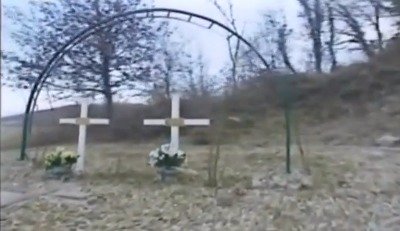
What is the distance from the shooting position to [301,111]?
1.29 meters

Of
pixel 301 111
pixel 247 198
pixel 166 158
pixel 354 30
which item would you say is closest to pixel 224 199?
pixel 247 198

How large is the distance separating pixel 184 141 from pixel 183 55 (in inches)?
9.1

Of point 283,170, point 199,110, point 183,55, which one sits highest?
point 183,55

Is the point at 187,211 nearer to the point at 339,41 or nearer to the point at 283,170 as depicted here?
the point at 283,170

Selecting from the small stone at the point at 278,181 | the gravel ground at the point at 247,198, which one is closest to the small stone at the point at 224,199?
the gravel ground at the point at 247,198

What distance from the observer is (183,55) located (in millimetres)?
1344

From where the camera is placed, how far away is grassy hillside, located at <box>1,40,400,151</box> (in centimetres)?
126

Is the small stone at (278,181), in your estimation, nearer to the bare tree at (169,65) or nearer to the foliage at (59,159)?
the bare tree at (169,65)

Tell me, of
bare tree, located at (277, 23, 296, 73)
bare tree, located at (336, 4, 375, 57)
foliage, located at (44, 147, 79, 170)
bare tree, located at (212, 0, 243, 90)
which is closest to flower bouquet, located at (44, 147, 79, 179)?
foliage, located at (44, 147, 79, 170)

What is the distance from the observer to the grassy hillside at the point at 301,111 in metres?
1.26

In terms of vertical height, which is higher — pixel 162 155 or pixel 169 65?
pixel 169 65

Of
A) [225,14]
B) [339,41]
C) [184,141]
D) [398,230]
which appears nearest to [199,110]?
[184,141]

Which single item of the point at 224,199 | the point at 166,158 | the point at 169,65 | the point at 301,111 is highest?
the point at 169,65

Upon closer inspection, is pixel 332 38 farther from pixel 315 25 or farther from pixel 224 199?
pixel 224 199
